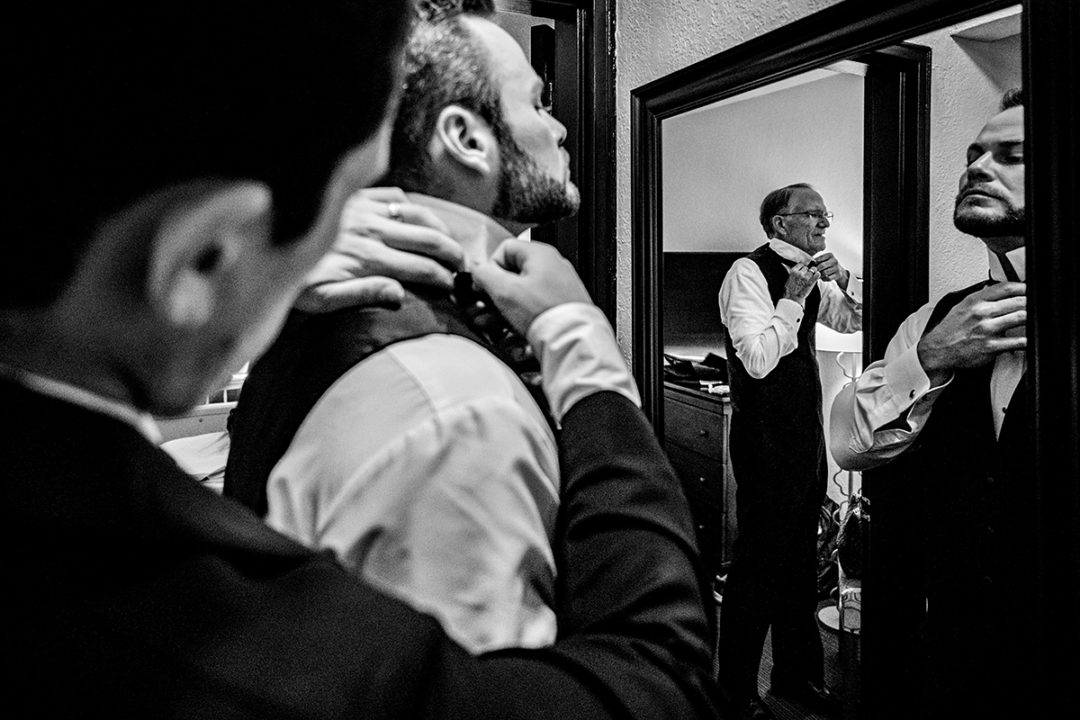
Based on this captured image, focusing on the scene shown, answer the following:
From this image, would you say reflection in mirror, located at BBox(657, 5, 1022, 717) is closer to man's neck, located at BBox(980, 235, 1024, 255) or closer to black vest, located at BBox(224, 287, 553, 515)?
man's neck, located at BBox(980, 235, 1024, 255)

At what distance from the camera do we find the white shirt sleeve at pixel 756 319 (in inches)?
32.5

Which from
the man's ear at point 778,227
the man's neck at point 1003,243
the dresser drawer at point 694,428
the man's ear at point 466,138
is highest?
the man's ear at point 466,138

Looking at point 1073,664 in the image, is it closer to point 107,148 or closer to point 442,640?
point 442,640

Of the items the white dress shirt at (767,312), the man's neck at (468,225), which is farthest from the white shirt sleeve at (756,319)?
the man's neck at (468,225)

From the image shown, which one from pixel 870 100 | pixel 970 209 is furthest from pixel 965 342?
pixel 870 100

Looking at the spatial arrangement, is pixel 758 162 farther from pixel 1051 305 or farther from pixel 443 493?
pixel 443 493

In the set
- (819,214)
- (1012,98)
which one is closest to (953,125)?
(1012,98)

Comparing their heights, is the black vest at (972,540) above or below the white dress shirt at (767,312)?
below

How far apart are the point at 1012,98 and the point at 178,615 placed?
673mm

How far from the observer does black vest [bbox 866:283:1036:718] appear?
620 millimetres

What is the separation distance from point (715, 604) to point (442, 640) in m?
0.60

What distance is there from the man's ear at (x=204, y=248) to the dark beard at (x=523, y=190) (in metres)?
0.32

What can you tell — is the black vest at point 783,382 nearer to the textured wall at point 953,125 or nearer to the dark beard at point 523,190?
the textured wall at point 953,125

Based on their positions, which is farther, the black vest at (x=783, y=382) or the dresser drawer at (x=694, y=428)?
the dresser drawer at (x=694, y=428)
